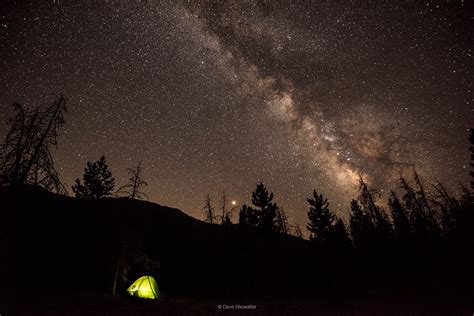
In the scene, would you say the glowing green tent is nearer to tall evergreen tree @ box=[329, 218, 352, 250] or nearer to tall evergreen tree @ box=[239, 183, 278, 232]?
tall evergreen tree @ box=[239, 183, 278, 232]

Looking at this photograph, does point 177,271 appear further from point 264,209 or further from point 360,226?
point 360,226

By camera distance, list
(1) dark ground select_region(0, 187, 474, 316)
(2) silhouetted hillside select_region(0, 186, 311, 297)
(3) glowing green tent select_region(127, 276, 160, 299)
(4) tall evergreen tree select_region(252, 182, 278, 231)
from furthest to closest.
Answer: (4) tall evergreen tree select_region(252, 182, 278, 231) → (2) silhouetted hillside select_region(0, 186, 311, 297) → (3) glowing green tent select_region(127, 276, 160, 299) → (1) dark ground select_region(0, 187, 474, 316)

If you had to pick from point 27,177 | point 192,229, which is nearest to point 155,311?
point 27,177

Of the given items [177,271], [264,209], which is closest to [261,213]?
[264,209]

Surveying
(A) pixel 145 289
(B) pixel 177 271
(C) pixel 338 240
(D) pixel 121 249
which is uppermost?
(C) pixel 338 240

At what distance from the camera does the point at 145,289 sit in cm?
1430

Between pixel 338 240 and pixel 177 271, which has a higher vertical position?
pixel 338 240

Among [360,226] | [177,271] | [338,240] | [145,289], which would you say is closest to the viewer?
[145,289]

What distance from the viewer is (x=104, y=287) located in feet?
60.3

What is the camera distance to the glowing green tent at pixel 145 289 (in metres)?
14.0

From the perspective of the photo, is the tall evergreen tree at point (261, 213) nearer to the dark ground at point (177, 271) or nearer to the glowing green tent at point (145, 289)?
the dark ground at point (177, 271)

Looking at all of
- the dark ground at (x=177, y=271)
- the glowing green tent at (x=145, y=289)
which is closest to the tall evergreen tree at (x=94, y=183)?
the dark ground at (x=177, y=271)

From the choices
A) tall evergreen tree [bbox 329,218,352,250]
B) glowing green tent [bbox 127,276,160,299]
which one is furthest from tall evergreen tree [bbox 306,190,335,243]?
glowing green tent [bbox 127,276,160,299]

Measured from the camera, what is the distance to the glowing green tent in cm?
1399
